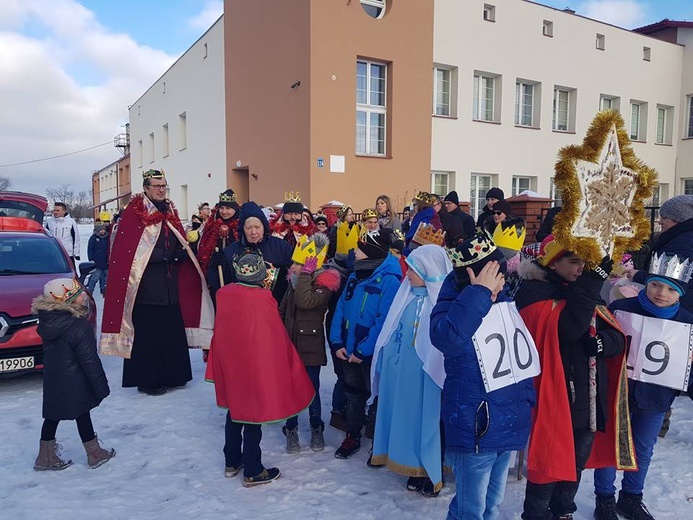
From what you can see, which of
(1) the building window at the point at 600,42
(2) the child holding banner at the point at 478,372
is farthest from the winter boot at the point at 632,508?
(1) the building window at the point at 600,42

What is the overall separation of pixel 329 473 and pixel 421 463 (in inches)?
31.2

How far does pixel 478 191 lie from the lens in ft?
A: 55.3

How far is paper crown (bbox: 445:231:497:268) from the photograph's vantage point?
2365 millimetres

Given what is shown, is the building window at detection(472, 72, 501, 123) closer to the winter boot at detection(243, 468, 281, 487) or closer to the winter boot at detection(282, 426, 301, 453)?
the winter boot at detection(282, 426, 301, 453)

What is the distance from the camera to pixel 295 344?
4.08 metres

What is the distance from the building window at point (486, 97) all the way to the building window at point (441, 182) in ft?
6.79

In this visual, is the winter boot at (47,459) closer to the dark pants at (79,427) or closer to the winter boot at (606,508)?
the dark pants at (79,427)

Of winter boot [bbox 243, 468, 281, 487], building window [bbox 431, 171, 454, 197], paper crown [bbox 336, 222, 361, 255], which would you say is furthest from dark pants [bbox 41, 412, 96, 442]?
building window [bbox 431, 171, 454, 197]

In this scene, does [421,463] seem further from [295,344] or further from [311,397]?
[295,344]

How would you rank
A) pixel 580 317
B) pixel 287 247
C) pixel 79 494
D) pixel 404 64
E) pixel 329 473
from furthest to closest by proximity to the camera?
pixel 404 64 → pixel 287 247 → pixel 329 473 → pixel 79 494 → pixel 580 317

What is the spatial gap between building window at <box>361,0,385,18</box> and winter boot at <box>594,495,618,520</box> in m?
13.5

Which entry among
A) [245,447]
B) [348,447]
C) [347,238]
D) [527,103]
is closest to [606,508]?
[348,447]

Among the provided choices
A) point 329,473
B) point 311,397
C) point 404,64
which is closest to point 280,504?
point 329,473

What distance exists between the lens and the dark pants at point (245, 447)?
3572 mm
